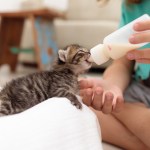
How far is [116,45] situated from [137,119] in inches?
9.3

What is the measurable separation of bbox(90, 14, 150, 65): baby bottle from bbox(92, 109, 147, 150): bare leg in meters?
0.25

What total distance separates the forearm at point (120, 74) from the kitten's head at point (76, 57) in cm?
17

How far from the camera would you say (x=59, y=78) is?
75 cm

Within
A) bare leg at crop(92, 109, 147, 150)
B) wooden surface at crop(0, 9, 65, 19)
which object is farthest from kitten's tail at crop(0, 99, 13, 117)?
wooden surface at crop(0, 9, 65, 19)

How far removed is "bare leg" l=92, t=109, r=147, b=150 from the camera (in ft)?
2.80

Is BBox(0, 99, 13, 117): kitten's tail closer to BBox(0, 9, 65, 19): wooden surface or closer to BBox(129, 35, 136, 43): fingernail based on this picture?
BBox(129, 35, 136, 43): fingernail

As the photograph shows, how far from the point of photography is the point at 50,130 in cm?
54

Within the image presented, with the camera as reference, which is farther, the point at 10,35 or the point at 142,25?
the point at 10,35

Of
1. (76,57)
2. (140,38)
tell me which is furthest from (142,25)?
(76,57)

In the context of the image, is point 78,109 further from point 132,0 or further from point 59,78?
point 132,0

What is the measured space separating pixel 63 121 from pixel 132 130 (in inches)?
12.5

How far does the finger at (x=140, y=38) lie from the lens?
633 millimetres

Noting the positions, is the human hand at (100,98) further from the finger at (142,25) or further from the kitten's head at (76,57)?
the finger at (142,25)

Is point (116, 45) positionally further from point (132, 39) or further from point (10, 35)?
point (10, 35)
